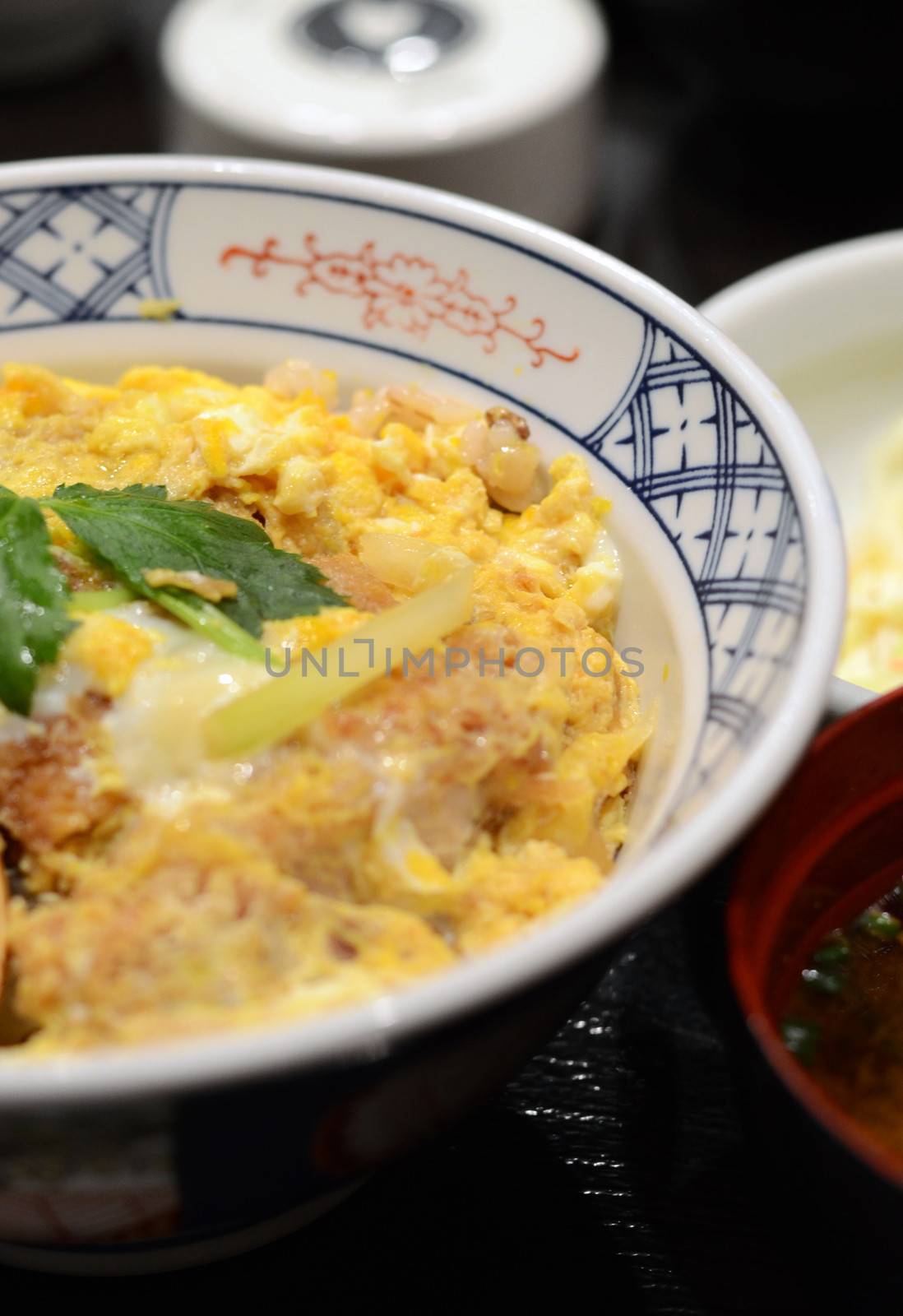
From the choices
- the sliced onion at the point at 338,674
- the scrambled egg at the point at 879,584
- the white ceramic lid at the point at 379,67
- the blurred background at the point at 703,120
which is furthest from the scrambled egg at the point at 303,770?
the blurred background at the point at 703,120

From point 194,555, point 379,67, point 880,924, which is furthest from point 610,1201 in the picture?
point 379,67

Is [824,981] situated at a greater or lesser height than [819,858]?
lesser

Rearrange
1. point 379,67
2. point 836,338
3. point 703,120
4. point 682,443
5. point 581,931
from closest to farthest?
point 581,931
point 682,443
point 836,338
point 379,67
point 703,120

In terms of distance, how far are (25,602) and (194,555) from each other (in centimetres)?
20

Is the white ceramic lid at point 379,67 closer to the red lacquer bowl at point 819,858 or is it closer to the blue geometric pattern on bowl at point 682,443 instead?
the blue geometric pattern on bowl at point 682,443

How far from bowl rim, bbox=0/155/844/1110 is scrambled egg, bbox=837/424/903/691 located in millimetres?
892

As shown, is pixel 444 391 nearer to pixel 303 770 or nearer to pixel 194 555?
pixel 194 555

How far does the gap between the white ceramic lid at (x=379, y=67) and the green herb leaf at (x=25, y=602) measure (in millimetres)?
1924

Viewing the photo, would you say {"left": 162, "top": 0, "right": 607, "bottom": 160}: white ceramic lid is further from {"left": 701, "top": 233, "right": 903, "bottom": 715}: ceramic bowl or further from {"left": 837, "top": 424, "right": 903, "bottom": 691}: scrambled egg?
{"left": 837, "top": 424, "right": 903, "bottom": 691}: scrambled egg

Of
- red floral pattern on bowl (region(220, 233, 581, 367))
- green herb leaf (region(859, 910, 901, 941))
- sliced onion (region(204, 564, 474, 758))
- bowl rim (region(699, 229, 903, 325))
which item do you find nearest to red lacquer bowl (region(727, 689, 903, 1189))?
green herb leaf (region(859, 910, 901, 941))

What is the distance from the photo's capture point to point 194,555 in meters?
1.48

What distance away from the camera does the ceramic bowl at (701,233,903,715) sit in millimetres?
2443

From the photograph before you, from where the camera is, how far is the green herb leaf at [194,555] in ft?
4.68

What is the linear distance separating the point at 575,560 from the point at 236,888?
69 cm
